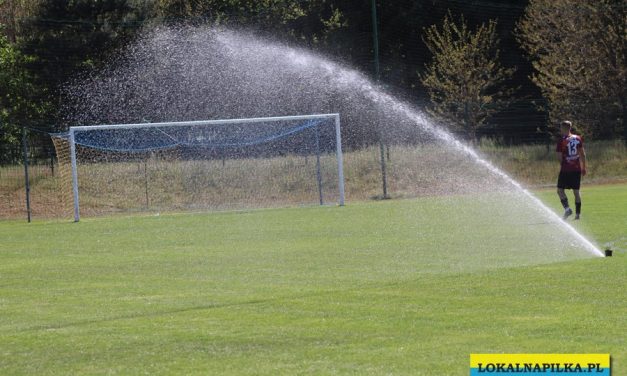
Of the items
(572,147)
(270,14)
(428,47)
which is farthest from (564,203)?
(270,14)

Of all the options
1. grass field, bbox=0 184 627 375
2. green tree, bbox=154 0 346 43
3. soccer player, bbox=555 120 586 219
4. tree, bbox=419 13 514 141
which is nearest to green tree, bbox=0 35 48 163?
green tree, bbox=154 0 346 43

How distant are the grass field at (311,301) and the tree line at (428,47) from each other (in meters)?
22.1

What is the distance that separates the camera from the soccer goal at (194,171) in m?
34.3

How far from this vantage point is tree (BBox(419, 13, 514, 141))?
40.8m

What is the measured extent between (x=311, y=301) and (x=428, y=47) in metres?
39.1

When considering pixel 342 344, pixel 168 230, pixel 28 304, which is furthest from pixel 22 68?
pixel 342 344

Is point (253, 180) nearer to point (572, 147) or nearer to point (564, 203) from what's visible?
point (572, 147)

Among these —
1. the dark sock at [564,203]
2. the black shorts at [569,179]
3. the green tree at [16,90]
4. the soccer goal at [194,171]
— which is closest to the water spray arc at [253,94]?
the green tree at [16,90]

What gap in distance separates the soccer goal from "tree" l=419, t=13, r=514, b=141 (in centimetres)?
555

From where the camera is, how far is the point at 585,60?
4400cm

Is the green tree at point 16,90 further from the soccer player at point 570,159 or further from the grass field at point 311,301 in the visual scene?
the soccer player at point 570,159

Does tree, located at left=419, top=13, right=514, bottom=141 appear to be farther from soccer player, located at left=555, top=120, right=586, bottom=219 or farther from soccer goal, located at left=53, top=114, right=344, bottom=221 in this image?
soccer player, located at left=555, top=120, right=586, bottom=219

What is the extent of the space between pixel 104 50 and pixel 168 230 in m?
28.4

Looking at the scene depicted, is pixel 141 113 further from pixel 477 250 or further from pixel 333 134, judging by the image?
pixel 477 250
